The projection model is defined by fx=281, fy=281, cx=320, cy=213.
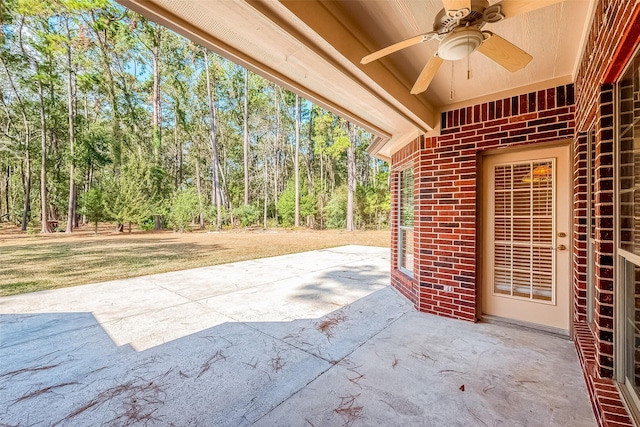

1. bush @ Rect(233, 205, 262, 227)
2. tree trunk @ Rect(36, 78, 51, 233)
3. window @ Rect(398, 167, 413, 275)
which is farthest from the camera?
bush @ Rect(233, 205, 262, 227)

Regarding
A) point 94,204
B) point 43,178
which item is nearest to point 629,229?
point 94,204

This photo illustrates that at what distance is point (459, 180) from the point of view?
10.5 feet

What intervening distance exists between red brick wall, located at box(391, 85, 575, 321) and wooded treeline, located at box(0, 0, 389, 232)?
483 inches

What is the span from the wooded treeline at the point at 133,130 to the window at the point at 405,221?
11.2m

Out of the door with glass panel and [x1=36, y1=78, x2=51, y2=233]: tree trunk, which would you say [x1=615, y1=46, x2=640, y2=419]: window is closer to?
the door with glass panel

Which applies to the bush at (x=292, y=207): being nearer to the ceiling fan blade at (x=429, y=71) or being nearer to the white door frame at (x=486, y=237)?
the white door frame at (x=486, y=237)

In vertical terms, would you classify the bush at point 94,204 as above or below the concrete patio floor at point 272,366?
above

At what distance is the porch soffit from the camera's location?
1586mm

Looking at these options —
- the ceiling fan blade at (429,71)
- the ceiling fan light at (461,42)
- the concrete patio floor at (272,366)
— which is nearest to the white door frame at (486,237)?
the concrete patio floor at (272,366)

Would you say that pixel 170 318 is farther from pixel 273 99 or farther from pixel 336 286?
pixel 273 99

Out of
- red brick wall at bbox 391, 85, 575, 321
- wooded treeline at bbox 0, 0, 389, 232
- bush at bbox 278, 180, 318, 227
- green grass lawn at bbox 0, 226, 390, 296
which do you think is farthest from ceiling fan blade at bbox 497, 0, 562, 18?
bush at bbox 278, 180, 318, 227

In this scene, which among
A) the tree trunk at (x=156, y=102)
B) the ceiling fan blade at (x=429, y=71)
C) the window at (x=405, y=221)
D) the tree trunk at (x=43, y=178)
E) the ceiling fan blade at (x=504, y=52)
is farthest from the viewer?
the tree trunk at (x=156, y=102)

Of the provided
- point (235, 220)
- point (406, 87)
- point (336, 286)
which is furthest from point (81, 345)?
point (235, 220)

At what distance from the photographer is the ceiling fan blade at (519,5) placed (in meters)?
1.39
